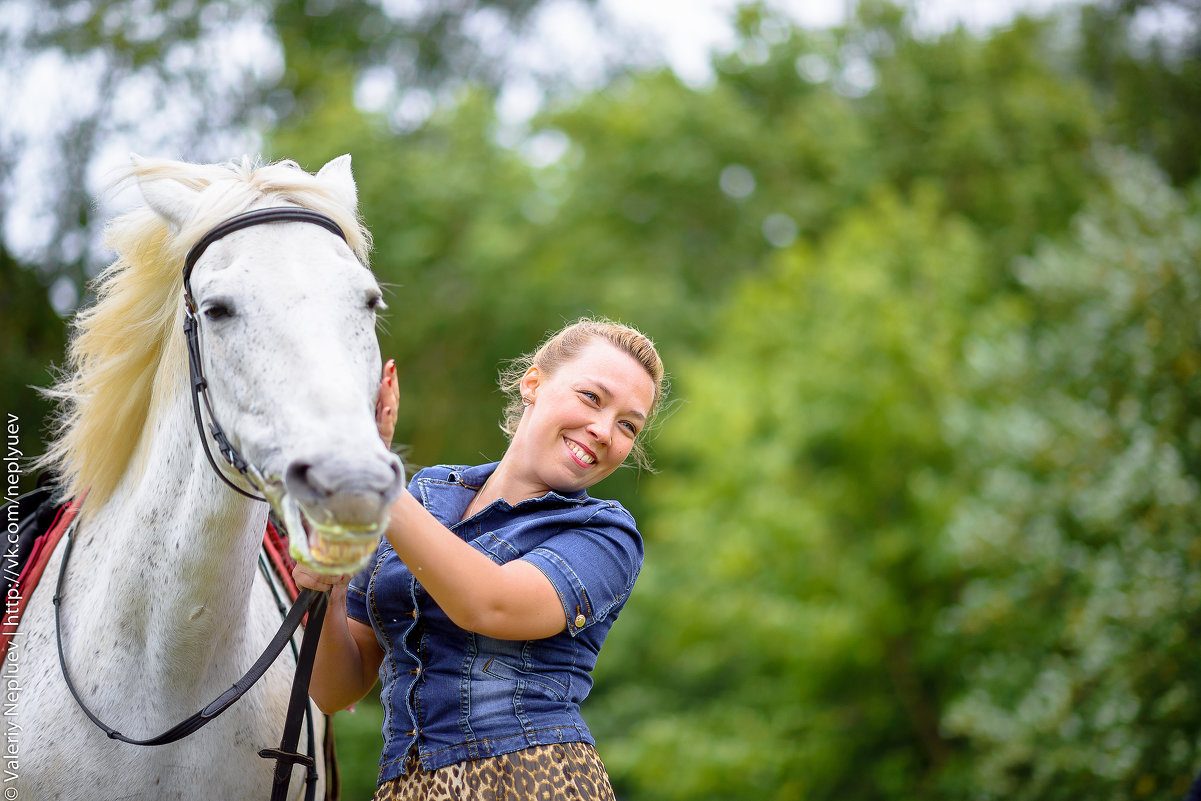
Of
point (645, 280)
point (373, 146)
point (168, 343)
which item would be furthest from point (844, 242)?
point (168, 343)

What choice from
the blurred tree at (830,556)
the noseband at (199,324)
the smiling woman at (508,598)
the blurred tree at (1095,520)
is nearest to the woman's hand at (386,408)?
the smiling woman at (508,598)

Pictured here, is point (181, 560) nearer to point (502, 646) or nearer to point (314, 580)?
point (314, 580)

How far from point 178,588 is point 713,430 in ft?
34.3

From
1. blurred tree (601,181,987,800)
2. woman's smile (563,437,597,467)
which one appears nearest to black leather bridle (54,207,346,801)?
woman's smile (563,437,597,467)

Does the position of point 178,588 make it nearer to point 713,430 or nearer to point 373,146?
point 713,430

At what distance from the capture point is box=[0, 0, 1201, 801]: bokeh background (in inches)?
288

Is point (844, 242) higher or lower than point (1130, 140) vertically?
lower

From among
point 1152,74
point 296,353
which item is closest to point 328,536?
point 296,353

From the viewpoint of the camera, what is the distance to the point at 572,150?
19281 millimetres

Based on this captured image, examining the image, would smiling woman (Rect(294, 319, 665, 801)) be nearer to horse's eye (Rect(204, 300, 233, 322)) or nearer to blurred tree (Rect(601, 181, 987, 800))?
horse's eye (Rect(204, 300, 233, 322))

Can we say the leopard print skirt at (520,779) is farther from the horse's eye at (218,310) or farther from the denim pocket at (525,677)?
the horse's eye at (218,310)

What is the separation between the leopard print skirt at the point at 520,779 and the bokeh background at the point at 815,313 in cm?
135

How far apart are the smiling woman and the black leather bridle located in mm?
75

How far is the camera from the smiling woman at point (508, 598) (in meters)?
1.88
